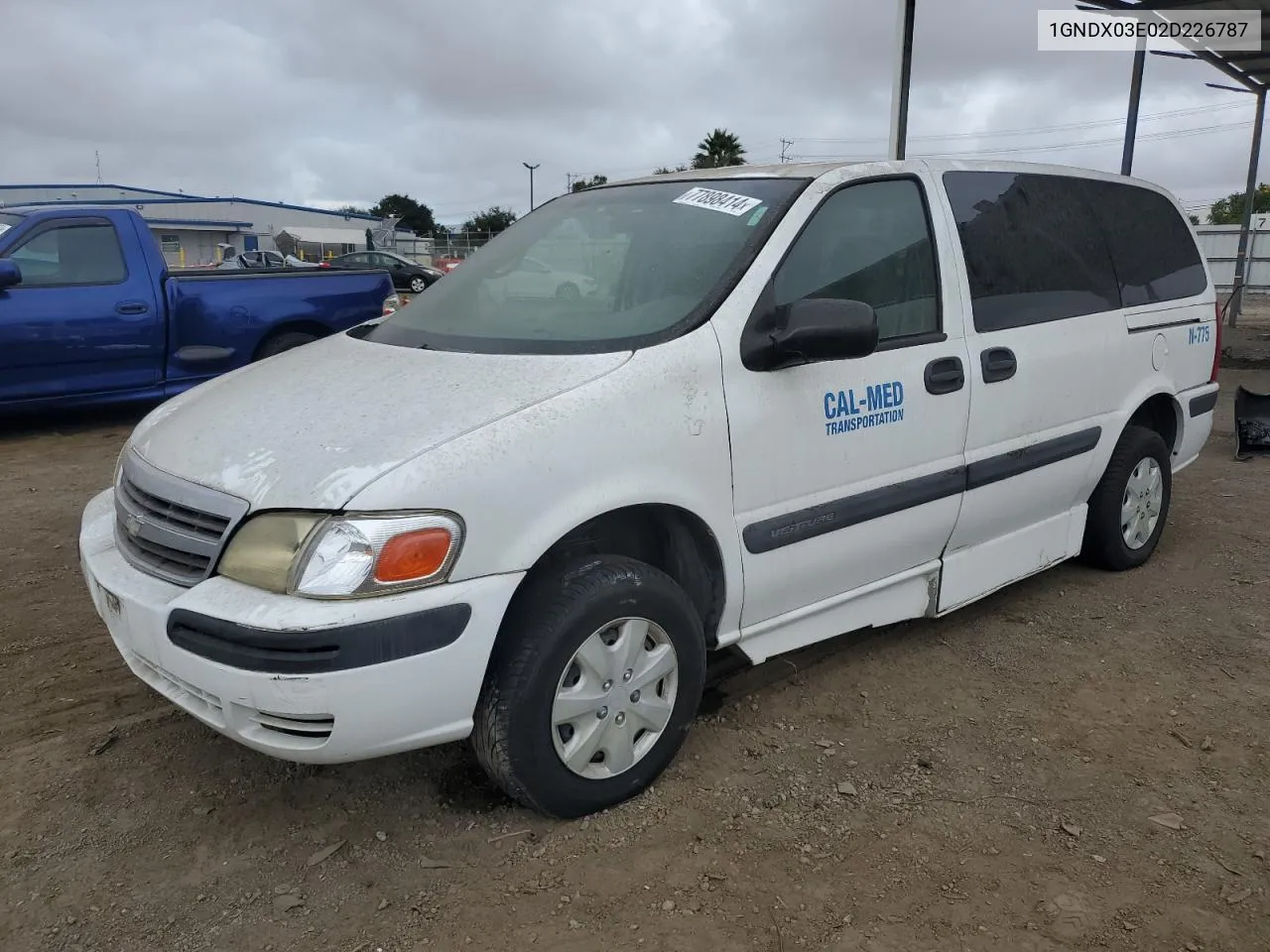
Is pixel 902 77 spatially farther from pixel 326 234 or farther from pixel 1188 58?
pixel 326 234

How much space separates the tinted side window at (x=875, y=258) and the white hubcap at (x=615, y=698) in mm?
1094

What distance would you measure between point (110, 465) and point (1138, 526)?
20.0 ft

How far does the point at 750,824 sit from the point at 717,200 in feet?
6.27

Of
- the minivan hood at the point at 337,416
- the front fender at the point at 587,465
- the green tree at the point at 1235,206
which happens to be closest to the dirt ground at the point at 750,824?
the front fender at the point at 587,465

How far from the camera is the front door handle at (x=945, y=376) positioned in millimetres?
3207

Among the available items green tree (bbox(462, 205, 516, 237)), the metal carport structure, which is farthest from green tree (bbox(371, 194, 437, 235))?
the metal carport structure

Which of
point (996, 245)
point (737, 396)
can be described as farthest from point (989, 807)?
point (996, 245)

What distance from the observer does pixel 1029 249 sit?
371 centimetres

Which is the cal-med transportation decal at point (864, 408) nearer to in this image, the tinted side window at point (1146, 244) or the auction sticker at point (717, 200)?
the auction sticker at point (717, 200)

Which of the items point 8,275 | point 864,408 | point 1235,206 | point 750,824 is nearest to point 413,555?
point 750,824

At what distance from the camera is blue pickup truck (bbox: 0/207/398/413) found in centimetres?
679

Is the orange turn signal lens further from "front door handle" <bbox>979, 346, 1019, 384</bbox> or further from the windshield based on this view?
"front door handle" <bbox>979, 346, 1019, 384</bbox>

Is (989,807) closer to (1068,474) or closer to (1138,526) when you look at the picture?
(1068,474)

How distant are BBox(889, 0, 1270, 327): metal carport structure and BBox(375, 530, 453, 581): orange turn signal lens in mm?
5854
